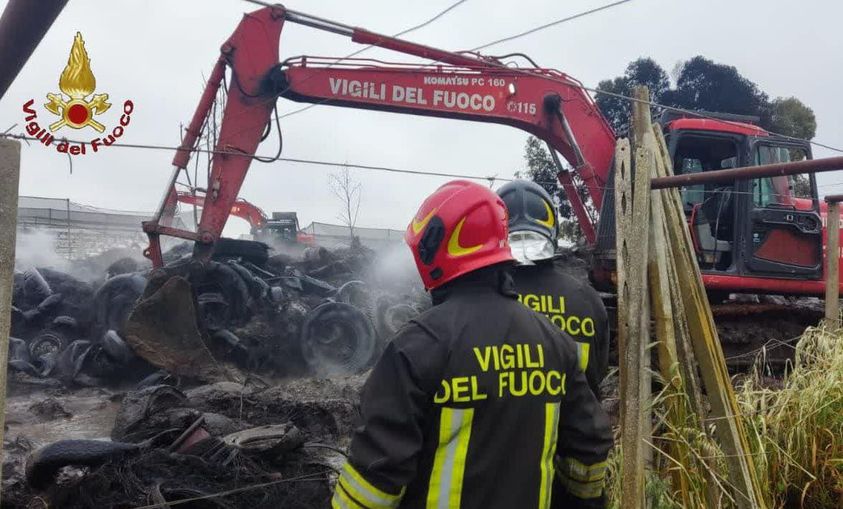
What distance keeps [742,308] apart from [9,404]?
809 cm

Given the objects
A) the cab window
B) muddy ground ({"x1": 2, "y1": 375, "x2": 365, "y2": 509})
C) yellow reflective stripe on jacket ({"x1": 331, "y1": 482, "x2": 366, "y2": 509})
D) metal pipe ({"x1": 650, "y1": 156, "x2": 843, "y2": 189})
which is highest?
the cab window

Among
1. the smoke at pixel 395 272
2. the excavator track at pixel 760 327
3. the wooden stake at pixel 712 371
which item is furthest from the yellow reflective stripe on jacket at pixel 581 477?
the smoke at pixel 395 272

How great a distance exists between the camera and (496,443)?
174 centimetres

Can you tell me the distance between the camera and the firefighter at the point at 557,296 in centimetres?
278

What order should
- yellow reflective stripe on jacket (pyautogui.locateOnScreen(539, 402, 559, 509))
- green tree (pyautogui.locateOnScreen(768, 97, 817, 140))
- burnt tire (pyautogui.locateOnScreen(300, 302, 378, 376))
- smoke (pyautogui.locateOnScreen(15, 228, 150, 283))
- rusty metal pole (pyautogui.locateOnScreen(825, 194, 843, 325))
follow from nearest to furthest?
yellow reflective stripe on jacket (pyautogui.locateOnScreen(539, 402, 559, 509)), rusty metal pole (pyautogui.locateOnScreen(825, 194, 843, 325)), burnt tire (pyautogui.locateOnScreen(300, 302, 378, 376)), smoke (pyautogui.locateOnScreen(15, 228, 150, 283)), green tree (pyautogui.locateOnScreen(768, 97, 817, 140))

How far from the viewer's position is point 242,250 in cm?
1017

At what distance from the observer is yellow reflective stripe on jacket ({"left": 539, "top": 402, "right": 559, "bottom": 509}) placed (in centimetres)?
183

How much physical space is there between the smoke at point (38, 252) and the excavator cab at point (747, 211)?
11.3 meters

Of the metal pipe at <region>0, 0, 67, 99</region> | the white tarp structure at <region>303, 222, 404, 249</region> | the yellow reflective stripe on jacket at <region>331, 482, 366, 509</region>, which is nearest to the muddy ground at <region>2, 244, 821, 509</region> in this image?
the yellow reflective stripe on jacket at <region>331, 482, 366, 509</region>

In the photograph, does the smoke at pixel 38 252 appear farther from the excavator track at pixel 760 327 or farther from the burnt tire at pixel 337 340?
the excavator track at pixel 760 327

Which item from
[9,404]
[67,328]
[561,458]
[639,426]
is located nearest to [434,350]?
[561,458]

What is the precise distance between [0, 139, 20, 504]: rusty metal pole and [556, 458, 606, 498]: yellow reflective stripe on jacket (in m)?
1.49

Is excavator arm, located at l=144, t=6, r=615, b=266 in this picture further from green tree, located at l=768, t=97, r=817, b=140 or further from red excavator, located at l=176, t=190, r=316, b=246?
green tree, located at l=768, t=97, r=817, b=140

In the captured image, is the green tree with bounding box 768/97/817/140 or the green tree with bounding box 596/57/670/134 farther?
the green tree with bounding box 768/97/817/140
